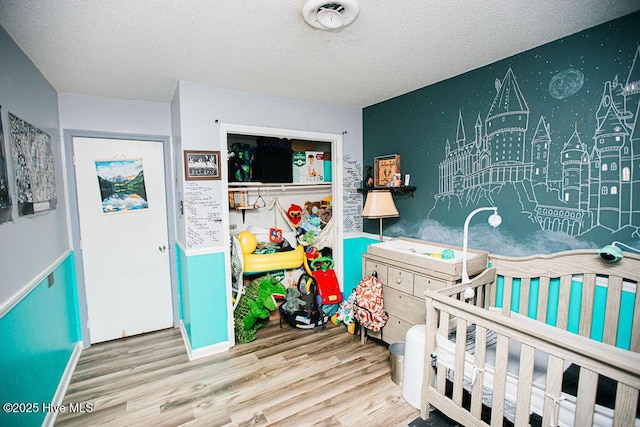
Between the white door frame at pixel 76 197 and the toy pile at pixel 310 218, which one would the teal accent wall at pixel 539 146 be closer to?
the toy pile at pixel 310 218

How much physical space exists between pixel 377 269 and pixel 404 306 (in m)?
0.40

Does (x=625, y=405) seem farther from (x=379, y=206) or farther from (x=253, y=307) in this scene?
(x=253, y=307)

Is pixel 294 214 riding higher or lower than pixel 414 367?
higher

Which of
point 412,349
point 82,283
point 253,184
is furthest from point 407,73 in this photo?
point 82,283

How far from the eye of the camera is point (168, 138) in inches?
123

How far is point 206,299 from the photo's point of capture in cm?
269

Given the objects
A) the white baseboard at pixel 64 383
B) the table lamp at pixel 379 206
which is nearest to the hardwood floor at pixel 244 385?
the white baseboard at pixel 64 383

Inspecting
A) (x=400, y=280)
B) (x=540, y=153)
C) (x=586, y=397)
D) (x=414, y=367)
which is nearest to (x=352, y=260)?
(x=400, y=280)

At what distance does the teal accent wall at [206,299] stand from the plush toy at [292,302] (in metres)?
0.67

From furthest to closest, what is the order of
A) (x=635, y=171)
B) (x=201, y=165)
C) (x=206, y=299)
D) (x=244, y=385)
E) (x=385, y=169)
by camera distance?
(x=385, y=169) < (x=206, y=299) < (x=201, y=165) < (x=244, y=385) < (x=635, y=171)

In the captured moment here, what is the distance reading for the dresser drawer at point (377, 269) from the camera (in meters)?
2.69

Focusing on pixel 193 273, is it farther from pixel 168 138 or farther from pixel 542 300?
pixel 542 300

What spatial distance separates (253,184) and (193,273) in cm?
103

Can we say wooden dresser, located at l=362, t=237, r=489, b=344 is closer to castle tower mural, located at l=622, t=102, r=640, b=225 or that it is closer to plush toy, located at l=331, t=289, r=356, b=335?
plush toy, located at l=331, t=289, r=356, b=335
